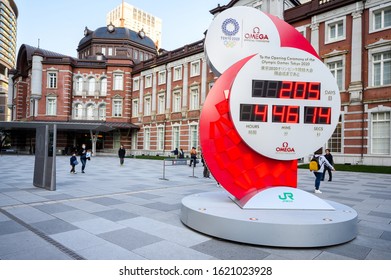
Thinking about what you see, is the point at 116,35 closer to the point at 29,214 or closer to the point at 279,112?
the point at 29,214

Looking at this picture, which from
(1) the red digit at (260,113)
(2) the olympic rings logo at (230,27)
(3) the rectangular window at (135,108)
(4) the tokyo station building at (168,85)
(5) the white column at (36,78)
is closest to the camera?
(1) the red digit at (260,113)

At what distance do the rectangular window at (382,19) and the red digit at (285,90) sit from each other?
814 inches

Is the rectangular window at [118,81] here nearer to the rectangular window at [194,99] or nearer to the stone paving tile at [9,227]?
the rectangular window at [194,99]

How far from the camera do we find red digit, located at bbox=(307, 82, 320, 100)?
20.3 ft

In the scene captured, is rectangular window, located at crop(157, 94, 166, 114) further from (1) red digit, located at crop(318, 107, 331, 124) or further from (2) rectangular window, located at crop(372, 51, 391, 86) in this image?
(1) red digit, located at crop(318, 107, 331, 124)

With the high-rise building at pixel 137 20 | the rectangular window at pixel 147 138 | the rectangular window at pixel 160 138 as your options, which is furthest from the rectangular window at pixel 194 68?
the high-rise building at pixel 137 20

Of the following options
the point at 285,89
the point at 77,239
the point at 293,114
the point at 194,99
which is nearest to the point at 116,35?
the point at 194,99

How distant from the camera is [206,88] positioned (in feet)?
109

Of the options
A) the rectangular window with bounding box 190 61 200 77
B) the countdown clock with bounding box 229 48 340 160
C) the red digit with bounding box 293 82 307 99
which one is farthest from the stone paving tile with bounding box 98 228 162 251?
the rectangular window with bounding box 190 61 200 77

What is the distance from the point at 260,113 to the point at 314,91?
1.31m

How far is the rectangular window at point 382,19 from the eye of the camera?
21.3m

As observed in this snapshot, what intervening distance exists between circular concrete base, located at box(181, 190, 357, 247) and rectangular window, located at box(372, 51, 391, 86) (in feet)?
65.8

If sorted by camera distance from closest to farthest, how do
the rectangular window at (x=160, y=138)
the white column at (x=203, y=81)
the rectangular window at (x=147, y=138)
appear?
1. the white column at (x=203, y=81)
2. the rectangular window at (x=160, y=138)
3. the rectangular window at (x=147, y=138)

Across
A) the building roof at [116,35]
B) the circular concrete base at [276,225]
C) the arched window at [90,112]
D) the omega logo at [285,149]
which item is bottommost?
the circular concrete base at [276,225]
